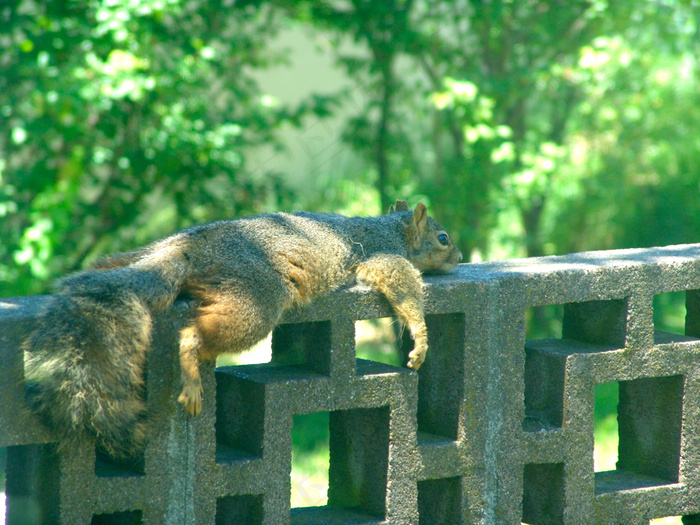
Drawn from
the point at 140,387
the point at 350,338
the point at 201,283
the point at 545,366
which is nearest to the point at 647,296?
the point at 545,366

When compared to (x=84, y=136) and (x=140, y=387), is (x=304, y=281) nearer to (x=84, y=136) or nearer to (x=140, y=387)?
(x=140, y=387)

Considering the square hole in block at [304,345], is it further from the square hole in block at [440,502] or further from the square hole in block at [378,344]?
the square hole in block at [378,344]

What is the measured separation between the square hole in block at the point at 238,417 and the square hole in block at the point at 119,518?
10.3 inches

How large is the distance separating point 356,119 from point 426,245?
11.0 ft

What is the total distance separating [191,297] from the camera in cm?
229

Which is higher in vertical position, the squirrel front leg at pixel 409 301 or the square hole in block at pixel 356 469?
the squirrel front leg at pixel 409 301

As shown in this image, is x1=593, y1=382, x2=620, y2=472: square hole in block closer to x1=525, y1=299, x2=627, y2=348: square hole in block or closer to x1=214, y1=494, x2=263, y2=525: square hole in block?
x1=525, y1=299, x2=627, y2=348: square hole in block

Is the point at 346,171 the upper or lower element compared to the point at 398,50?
lower

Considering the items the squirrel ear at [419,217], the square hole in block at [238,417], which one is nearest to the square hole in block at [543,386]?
the squirrel ear at [419,217]

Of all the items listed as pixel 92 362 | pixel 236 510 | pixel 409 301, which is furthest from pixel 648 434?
pixel 92 362

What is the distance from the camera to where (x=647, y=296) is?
2.76 meters

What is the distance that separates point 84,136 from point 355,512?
393 cm

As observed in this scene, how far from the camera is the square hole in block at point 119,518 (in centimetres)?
213

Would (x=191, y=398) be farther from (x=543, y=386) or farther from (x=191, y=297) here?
(x=543, y=386)
